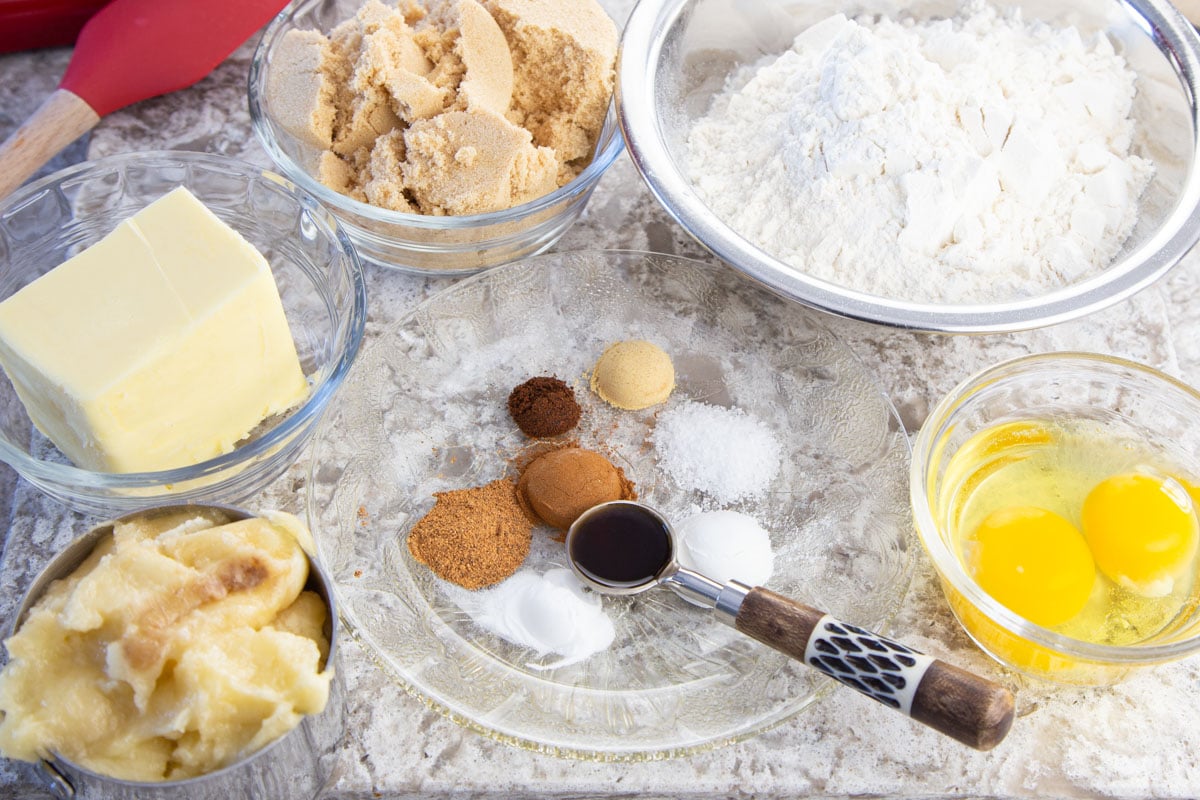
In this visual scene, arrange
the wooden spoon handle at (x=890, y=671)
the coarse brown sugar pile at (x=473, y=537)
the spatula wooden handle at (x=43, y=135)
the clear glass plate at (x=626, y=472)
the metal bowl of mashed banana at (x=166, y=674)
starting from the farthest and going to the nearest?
the spatula wooden handle at (x=43, y=135) < the coarse brown sugar pile at (x=473, y=537) < the clear glass plate at (x=626, y=472) < the wooden spoon handle at (x=890, y=671) < the metal bowl of mashed banana at (x=166, y=674)

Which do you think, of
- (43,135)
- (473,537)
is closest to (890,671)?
(473,537)

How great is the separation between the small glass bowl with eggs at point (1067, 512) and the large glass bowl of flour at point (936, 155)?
15 cm

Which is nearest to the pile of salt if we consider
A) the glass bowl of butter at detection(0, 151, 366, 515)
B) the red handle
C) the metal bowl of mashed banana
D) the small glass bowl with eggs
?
the small glass bowl with eggs

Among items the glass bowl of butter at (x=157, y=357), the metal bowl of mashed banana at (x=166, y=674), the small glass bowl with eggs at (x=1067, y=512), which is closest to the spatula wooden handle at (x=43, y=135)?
the glass bowl of butter at (x=157, y=357)

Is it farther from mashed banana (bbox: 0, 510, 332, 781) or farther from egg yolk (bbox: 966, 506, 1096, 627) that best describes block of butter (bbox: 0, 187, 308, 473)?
egg yolk (bbox: 966, 506, 1096, 627)

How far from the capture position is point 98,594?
1079 millimetres

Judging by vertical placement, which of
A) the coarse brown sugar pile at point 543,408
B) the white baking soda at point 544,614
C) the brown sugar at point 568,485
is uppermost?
the coarse brown sugar pile at point 543,408

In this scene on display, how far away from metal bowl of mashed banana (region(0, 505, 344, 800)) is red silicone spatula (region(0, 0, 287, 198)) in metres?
1.00

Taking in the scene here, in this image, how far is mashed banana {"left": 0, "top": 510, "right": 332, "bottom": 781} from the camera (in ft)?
3.42

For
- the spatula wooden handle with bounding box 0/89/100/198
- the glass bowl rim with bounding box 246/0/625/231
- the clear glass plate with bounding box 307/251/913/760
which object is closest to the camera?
the clear glass plate with bounding box 307/251/913/760

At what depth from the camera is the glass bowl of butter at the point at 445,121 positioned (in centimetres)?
157

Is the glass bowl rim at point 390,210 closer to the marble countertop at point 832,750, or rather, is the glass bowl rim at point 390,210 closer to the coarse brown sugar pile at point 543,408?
the coarse brown sugar pile at point 543,408

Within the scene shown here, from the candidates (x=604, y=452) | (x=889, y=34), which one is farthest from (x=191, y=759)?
(x=889, y=34)

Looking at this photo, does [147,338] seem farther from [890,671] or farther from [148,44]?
[890,671]
